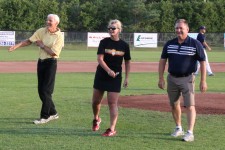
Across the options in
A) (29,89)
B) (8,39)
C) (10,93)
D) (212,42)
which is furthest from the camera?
Answer: (212,42)

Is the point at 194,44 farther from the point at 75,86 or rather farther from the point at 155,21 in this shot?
the point at 155,21

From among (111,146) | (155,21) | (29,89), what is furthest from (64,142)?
(155,21)

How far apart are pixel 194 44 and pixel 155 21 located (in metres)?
54.3

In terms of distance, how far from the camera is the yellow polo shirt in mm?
9547

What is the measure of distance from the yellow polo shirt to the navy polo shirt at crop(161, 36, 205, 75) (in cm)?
243

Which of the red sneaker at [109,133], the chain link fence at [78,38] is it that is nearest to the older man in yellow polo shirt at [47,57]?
the red sneaker at [109,133]

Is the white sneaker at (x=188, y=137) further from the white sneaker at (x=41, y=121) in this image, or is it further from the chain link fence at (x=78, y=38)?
the chain link fence at (x=78, y=38)

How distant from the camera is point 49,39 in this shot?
9.59 m

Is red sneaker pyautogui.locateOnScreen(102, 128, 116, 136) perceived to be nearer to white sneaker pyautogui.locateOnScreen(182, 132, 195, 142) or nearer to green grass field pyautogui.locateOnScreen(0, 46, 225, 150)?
green grass field pyautogui.locateOnScreen(0, 46, 225, 150)

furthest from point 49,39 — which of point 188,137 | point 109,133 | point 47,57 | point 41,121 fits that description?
point 188,137

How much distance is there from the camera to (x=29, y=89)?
50.5ft

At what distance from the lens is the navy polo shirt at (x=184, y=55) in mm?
7934

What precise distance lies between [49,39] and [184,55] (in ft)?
9.53

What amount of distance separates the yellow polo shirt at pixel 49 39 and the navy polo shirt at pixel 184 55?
2426mm
